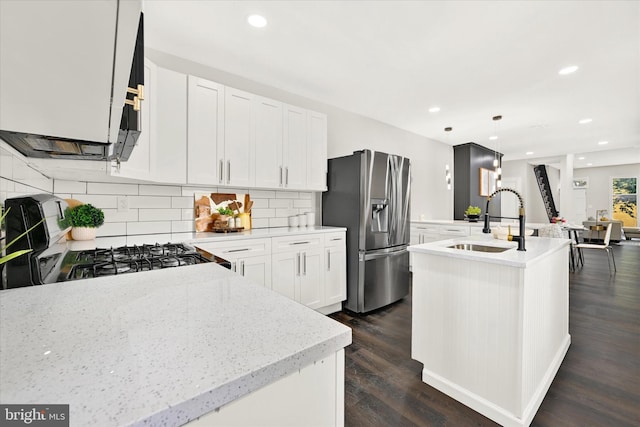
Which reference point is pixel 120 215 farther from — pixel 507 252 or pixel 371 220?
pixel 507 252

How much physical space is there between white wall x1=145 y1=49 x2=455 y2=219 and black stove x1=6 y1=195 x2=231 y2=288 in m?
1.97

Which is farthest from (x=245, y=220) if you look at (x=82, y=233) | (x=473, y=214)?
(x=473, y=214)

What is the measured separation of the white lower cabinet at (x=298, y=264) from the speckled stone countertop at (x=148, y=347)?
1405 millimetres

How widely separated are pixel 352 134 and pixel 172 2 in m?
2.67

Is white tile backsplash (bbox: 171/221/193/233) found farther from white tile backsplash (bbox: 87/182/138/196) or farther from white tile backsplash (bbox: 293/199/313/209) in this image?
white tile backsplash (bbox: 293/199/313/209)

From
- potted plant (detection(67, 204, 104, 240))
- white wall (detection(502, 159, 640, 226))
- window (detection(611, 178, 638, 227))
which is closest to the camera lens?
potted plant (detection(67, 204, 104, 240))

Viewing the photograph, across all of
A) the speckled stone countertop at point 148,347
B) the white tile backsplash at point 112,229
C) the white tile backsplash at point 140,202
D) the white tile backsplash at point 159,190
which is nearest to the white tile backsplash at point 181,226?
the white tile backsplash at point 140,202

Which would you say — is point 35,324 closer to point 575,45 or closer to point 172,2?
point 172,2

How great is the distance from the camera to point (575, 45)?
245 centimetres

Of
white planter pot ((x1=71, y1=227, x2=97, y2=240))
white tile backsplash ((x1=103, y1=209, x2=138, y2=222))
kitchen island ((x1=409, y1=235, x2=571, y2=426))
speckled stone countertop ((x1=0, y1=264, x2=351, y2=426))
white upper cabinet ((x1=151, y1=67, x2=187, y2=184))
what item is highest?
white upper cabinet ((x1=151, y1=67, x2=187, y2=184))

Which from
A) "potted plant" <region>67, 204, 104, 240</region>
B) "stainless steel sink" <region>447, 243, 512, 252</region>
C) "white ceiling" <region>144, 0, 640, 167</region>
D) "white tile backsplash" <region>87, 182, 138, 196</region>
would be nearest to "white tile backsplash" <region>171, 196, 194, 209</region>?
"white tile backsplash" <region>87, 182, 138, 196</region>

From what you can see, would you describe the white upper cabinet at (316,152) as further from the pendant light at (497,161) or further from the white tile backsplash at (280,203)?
the pendant light at (497,161)

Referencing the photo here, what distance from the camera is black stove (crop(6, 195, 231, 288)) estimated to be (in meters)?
0.93

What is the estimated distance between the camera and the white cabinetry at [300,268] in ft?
8.60
